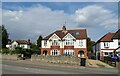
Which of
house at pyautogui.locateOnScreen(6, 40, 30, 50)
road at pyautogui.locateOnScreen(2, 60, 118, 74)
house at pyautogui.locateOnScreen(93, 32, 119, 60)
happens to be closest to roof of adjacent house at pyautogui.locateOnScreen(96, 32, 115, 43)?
house at pyautogui.locateOnScreen(93, 32, 119, 60)

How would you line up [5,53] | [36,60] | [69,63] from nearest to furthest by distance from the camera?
1. [69,63]
2. [36,60]
3. [5,53]

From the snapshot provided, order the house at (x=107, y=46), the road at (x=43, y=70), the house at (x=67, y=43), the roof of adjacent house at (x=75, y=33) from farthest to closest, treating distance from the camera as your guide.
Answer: the roof of adjacent house at (x=75, y=33)
the house at (x=67, y=43)
the house at (x=107, y=46)
the road at (x=43, y=70)

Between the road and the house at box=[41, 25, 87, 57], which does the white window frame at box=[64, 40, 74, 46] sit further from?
the road

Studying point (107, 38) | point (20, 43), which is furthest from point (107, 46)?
point (20, 43)

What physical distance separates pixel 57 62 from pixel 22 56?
1244cm

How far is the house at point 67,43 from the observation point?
208 feet

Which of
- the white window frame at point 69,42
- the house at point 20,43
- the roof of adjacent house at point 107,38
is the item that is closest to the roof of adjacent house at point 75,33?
the white window frame at point 69,42

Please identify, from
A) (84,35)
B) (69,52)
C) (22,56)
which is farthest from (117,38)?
(22,56)

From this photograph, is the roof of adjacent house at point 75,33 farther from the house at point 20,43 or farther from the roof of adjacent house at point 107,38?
the house at point 20,43

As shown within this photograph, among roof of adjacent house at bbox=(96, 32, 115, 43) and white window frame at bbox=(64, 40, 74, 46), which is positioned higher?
roof of adjacent house at bbox=(96, 32, 115, 43)

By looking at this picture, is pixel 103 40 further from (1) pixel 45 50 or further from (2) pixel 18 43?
(2) pixel 18 43

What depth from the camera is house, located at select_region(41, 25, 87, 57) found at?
63344 millimetres

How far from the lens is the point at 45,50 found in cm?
6688

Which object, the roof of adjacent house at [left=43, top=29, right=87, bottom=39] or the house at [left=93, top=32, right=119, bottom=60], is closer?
the house at [left=93, top=32, right=119, bottom=60]
